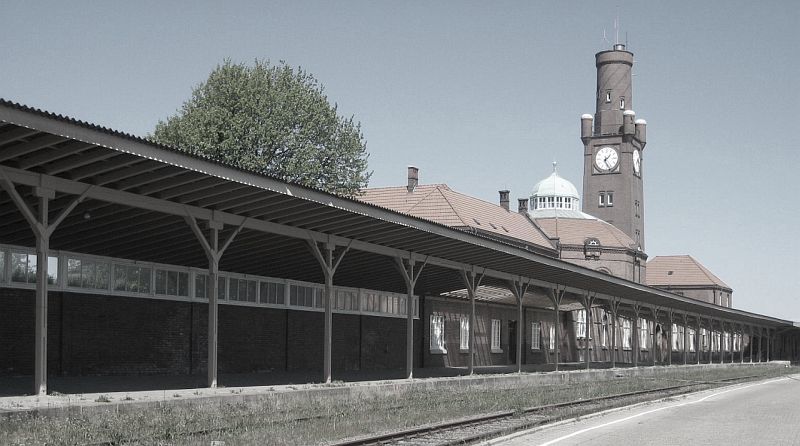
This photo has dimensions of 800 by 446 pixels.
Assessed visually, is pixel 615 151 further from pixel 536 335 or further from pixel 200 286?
pixel 200 286

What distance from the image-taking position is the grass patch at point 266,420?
44.0 ft

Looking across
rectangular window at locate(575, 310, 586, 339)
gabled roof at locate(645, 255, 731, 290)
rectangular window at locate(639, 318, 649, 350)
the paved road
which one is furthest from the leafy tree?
gabled roof at locate(645, 255, 731, 290)

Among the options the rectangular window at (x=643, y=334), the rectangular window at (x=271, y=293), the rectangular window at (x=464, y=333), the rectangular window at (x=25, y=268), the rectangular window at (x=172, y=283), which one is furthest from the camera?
the rectangular window at (x=643, y=334)

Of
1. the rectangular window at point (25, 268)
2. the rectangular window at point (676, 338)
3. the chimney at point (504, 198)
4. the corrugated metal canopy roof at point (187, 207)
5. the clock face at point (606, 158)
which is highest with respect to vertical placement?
the clock face at point (606, 158)

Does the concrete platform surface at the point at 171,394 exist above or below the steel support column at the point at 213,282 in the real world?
below

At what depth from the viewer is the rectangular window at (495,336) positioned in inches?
1903

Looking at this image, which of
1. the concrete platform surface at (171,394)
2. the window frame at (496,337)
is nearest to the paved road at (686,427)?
the concrete platform surface at (171,394)

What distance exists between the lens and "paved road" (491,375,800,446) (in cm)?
1580

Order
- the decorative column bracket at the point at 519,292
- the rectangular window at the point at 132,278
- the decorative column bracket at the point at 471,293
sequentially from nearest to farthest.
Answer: the rectangular window at the point at 132,278, the decorative column bracket at the point at 471,293, the decorative column bracket at the point at 519,292

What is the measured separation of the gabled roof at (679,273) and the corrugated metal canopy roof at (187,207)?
85870mm

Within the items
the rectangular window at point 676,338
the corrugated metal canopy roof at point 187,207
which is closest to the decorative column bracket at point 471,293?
the corrugated metal canopy roof at point 187,207

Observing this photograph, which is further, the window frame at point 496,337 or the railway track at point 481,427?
the window frame at point 496,337

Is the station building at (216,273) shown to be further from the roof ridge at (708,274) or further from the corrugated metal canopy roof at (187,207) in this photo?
the roof ridge at (708,274)

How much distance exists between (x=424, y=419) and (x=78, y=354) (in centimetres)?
853
